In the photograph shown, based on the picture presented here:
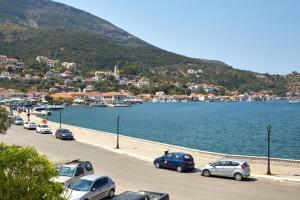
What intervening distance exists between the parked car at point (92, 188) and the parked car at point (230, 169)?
7.97 m

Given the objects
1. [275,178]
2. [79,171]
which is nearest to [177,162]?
[275,178]

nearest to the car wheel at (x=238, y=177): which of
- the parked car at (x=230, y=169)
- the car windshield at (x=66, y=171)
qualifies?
the parked car at (x=230, y=169)

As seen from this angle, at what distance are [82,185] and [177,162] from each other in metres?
10.4

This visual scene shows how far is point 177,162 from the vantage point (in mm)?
26969

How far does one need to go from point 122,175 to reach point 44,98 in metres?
179

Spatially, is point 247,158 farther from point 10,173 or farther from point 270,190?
point 10,173

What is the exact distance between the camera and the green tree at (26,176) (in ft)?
30.4

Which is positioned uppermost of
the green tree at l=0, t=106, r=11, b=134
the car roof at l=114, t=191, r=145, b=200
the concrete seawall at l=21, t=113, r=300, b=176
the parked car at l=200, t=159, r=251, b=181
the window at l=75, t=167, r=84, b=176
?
the green tree at l=0, t=106, r=11, b=134

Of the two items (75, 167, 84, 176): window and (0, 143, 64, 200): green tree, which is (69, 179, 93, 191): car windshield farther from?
(0, 143, 64, 200): green tree

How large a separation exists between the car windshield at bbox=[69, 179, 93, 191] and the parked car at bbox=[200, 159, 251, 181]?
9.23m

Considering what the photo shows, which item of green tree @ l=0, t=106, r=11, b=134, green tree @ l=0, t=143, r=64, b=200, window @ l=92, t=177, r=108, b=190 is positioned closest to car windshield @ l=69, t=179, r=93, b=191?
window @ l=92, t=177, r=108, b=190

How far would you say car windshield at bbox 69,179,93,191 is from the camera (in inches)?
682

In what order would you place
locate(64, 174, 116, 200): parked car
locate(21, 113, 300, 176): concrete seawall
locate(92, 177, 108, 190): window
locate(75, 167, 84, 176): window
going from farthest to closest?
locate(21, 113, 300, 176): concrete seawall, locate(75, 167, 84, 176): window, locate(92, 177, 108, 190): window, locate(64, 174, 116, 200): parked car

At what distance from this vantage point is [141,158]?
32.1 meters
